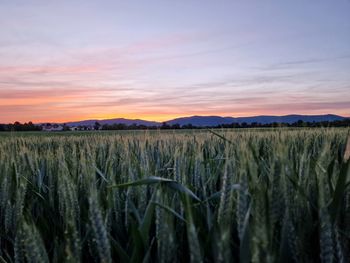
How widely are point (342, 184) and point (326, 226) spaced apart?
0.78 feet

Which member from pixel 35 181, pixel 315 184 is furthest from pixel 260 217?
pixel 35 181

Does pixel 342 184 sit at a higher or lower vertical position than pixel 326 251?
higher

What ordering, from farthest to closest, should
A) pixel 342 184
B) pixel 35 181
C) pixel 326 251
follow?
pixel 35 181
pixel 342 184
pixel 326 251

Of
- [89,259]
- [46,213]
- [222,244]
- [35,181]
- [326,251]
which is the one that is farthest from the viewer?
[35,181]

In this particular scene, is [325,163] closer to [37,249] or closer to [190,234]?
[190,234]

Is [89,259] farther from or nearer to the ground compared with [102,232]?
nearer to the ground

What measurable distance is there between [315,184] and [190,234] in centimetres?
80

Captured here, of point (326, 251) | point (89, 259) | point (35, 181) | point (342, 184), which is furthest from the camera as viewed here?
point (35, 181)

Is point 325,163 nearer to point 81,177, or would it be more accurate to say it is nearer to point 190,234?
point 190,234

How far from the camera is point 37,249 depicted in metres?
0.77

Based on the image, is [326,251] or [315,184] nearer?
[326,251]

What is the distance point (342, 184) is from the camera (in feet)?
3.16

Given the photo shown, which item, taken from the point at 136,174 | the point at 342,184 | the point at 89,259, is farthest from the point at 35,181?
the point at 342,184

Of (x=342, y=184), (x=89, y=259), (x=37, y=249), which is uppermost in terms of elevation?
(x=342, y=184)
